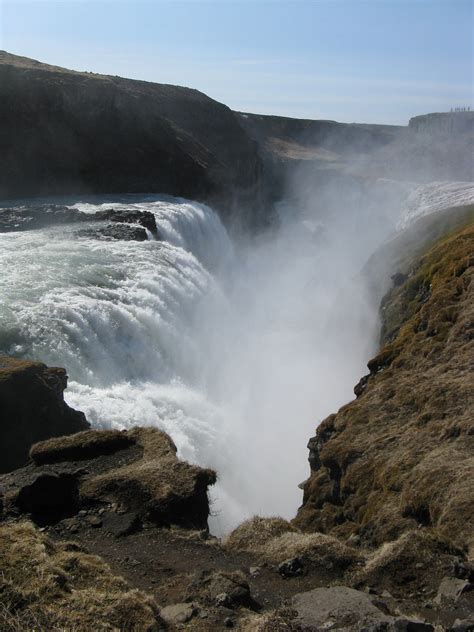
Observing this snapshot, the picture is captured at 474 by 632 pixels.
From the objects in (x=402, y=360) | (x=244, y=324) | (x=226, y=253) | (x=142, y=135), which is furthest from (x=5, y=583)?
(x=142, y=135)

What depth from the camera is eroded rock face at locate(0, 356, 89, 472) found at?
60.3ft

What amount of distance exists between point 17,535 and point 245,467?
61.9 ft

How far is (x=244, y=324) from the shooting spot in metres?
50.6

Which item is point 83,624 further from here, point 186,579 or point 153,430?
point 153,430

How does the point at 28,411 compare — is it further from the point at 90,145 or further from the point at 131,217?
the point at 90,145

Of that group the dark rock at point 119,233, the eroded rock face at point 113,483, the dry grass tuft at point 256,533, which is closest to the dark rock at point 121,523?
the eroded rock face at point 113,483

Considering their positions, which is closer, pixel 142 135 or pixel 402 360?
pixel 402 360

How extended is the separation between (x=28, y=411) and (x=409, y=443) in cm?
1046

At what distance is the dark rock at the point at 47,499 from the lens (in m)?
12.9

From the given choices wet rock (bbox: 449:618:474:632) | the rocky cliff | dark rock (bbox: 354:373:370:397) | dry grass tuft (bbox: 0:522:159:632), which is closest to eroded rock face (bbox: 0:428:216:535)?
dry grass tuft (bbox: 0:522:159:632)

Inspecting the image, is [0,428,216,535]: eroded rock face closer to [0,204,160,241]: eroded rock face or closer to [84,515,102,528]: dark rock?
[84,515,102,528]: dark rock

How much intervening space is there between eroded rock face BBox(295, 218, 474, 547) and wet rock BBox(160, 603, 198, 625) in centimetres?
560

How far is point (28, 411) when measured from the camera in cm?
1934

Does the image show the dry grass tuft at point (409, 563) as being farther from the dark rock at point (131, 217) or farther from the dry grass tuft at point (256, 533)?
the dark rock at point (131, 217)
